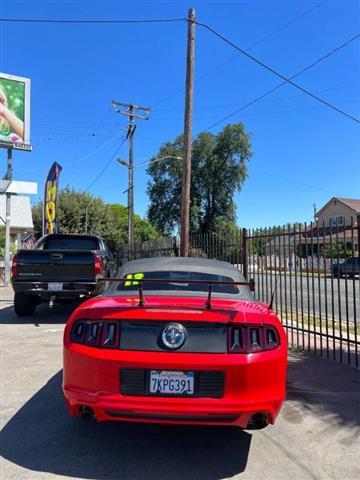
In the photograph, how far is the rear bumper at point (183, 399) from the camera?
3189 millimetres

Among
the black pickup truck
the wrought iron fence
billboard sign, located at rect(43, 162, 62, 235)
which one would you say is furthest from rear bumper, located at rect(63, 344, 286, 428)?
billboard sign, located at rect(43, 162, 62, 235)

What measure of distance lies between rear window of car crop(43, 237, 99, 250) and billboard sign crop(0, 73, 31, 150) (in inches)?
502

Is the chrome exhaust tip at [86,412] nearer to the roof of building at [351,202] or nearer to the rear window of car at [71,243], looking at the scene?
the rear window of car at [71,243]

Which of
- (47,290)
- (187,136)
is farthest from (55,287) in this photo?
(187,136)

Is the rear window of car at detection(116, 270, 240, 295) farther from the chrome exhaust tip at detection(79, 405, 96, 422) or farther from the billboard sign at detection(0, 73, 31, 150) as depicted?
the billboard sign at detection(0, 73, 31, 150)

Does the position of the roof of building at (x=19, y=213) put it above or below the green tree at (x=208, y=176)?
below

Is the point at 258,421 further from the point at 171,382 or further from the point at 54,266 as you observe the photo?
the point at 54,266

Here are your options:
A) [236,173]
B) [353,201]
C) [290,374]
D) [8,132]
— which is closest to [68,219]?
[236,173]

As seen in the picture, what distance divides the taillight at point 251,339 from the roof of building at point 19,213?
120 feet

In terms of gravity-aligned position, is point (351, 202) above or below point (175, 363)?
above

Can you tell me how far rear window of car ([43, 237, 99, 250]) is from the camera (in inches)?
438

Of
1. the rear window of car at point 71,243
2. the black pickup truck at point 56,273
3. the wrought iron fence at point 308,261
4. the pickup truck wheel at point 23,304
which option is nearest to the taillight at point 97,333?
the wrought iron fence at point 308,261

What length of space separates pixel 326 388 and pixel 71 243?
24.5 feet

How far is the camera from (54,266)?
9.47 m
